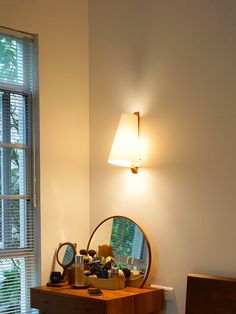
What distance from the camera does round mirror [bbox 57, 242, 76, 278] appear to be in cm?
281

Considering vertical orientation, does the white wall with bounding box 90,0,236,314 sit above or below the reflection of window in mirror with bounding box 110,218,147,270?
above

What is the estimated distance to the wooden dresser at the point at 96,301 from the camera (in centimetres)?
240

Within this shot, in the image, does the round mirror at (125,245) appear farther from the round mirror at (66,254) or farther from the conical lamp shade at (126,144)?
the conical lamp shade at (126,144)

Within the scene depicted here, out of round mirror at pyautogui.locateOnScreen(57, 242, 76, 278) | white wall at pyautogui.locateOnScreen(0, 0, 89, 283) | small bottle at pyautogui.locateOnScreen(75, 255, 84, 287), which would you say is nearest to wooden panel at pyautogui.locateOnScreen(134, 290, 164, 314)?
small bottle at pyautogui.locateOnScreen(75, 255, 84, 287)

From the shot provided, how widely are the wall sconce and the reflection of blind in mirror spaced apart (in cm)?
32

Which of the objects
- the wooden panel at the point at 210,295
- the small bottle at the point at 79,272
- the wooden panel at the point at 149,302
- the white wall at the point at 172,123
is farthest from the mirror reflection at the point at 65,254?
the wooden panel at the point at 210,295

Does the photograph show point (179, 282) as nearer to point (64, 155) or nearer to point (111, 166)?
point (111, 166)

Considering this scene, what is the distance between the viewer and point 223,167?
242 cm

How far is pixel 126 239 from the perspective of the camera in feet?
9.15

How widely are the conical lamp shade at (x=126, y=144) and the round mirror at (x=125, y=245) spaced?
1.15ft

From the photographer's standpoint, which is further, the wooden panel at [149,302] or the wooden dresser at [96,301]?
the wooden panel at [149,302]

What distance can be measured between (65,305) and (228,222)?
96 centimetres

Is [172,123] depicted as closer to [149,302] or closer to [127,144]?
[127,144]

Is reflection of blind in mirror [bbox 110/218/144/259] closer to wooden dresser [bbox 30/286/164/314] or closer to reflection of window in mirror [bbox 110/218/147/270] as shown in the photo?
reflection of window in mirror [bbox 110/218/147/270]
